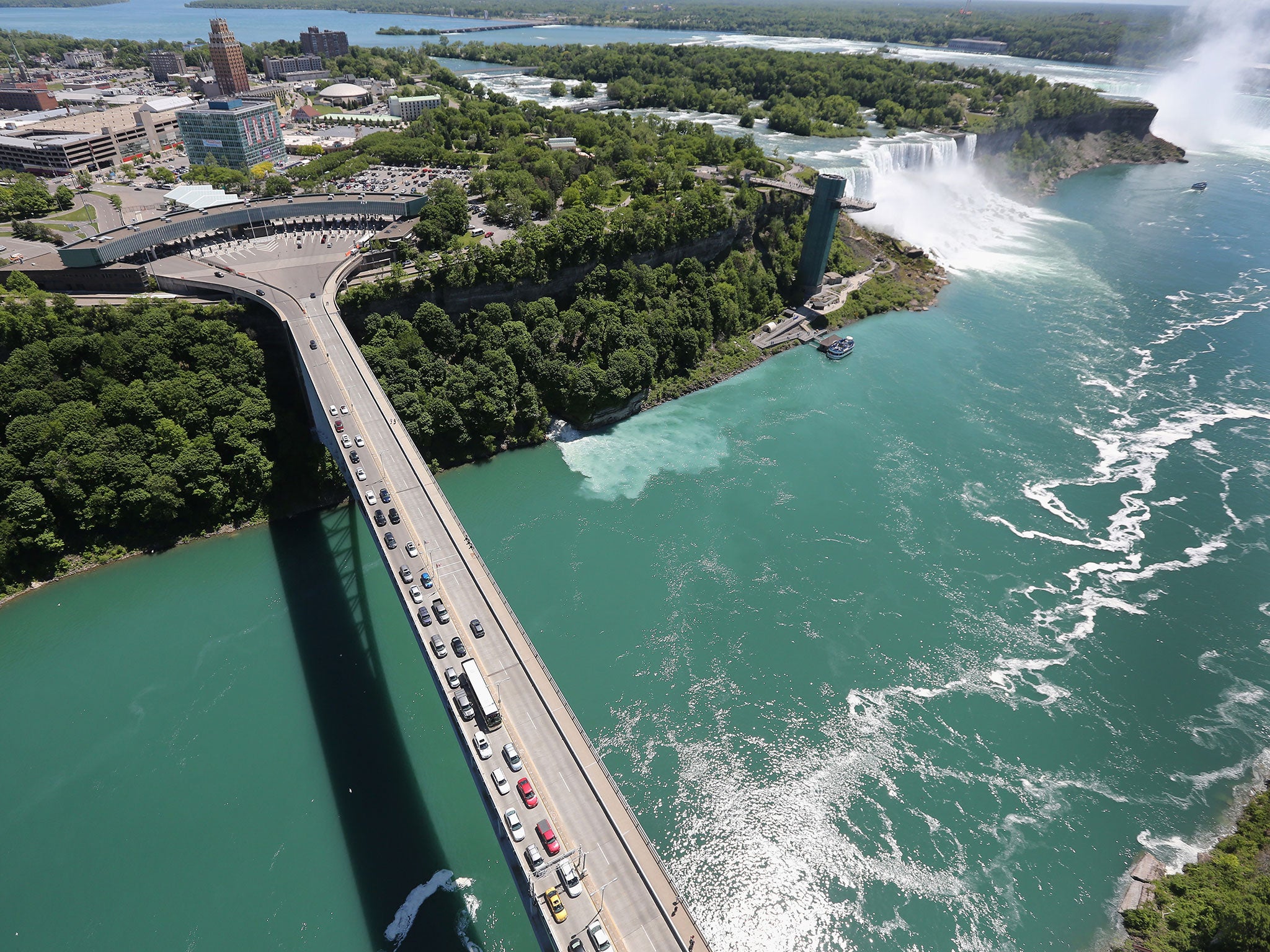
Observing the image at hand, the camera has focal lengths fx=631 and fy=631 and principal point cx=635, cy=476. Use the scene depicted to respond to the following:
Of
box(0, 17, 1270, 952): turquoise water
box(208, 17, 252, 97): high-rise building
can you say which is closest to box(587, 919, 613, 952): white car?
box(0, 17, 1270, 952): turquoise water

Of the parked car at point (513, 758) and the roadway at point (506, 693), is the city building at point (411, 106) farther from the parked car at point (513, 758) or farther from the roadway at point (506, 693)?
the parked car at point (513, 758)

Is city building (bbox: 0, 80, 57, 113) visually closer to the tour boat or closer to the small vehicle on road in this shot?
the tour boat

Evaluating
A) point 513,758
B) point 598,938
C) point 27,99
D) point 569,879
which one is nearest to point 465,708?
point 513,758

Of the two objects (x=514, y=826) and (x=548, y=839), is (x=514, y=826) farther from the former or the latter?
(x=548, y=839)

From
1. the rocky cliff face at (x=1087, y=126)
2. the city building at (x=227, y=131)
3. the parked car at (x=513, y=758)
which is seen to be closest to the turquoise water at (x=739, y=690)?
the parked car at (x=513, y=758)

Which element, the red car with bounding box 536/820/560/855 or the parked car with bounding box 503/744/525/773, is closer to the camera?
the red car with bounding box 536/820/560/855
